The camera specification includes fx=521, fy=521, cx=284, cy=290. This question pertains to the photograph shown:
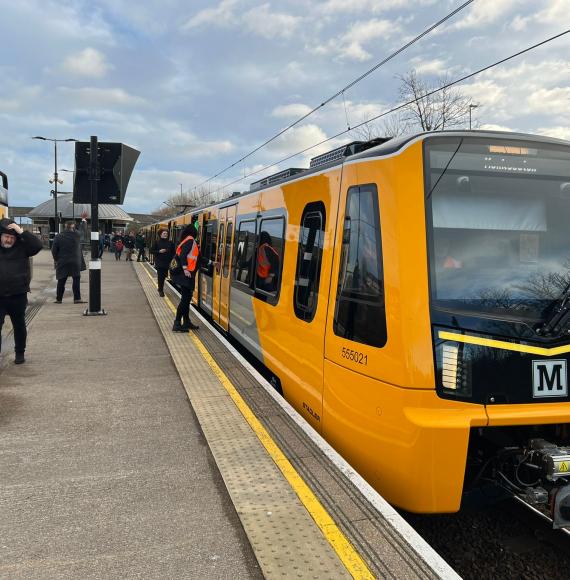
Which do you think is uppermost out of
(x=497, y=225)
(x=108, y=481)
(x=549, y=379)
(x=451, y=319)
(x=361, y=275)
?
(x=497, y=225)

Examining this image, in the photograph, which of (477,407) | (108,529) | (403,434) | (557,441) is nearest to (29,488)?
(108,529)

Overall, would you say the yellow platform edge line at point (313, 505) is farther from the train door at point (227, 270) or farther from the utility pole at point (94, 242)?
the utility pole at point (94, 242)

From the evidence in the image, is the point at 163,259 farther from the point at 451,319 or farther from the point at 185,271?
the point at 451,319

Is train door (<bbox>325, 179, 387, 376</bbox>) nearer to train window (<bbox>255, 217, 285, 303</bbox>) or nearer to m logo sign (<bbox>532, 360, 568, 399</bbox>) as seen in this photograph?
m logo sign (<bbox>532, 360, 568, 399</bbox>)

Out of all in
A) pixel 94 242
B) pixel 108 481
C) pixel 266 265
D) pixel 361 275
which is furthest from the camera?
pixel 94 242

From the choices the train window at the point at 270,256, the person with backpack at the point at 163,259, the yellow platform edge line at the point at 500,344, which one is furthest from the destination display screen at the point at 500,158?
the person with backpack at the point at 163,259

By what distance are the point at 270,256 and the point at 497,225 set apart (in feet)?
9.98

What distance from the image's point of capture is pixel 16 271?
5.99 meters

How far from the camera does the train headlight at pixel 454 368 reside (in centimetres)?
295

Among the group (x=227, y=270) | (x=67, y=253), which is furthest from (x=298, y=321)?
(x=67, y=253)

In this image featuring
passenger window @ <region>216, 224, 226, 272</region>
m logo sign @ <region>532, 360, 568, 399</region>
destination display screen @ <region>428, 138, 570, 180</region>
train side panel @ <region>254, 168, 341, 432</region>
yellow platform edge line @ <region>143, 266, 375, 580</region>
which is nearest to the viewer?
yellow platform edge line @ <region>143, 266, 375, 580</region>

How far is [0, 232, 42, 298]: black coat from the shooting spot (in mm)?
5926

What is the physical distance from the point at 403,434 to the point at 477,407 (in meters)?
0.44

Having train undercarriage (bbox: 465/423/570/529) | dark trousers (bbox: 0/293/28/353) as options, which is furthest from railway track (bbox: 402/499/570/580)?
dark trousers (bbox: 0/293/28/353)
